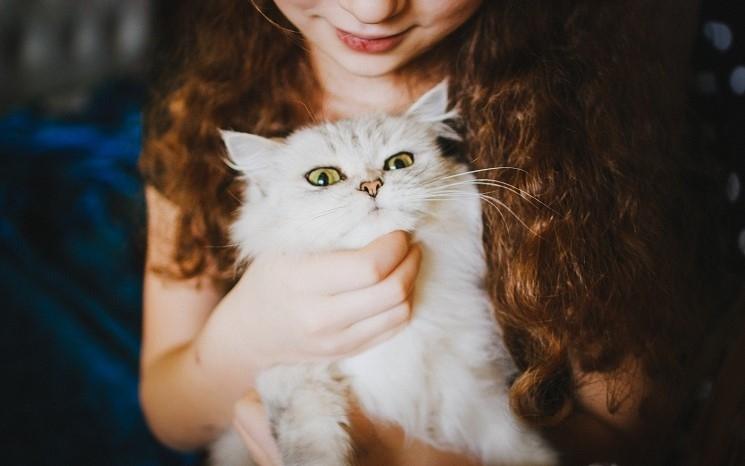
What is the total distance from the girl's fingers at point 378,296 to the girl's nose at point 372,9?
27 centimetres

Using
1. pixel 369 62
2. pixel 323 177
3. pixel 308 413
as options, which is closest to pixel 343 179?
pixel 323 177

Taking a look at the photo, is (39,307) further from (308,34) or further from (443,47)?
(443,47)

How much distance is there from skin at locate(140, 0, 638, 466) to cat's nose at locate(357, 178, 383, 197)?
0.06 metres

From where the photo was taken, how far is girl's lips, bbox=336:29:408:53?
1.99ft

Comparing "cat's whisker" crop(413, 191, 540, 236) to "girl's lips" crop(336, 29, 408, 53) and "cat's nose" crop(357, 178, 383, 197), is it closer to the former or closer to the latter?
"cat's nose" crop(357, 178, 383, 197)

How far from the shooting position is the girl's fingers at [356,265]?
58cm

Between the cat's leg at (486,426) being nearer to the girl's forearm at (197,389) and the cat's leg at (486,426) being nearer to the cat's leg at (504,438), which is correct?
the cat's leg at (504,438)

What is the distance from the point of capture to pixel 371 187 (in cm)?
58

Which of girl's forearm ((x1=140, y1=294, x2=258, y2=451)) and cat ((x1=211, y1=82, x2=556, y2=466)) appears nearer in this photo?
cat ((x1=211, y1=82, x2=556, y2=466))

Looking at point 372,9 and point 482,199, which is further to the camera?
point 482,199

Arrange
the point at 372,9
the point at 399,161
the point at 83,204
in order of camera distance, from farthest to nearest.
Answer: the point at 83,204, the point at 399,161, the point at 372,9

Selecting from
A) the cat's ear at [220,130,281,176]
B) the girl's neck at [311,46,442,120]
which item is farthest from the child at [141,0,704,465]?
the cat's ear at [220,130,281,176]

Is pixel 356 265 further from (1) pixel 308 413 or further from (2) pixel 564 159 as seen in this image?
(2) pixel 564 159

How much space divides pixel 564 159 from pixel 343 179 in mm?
279
